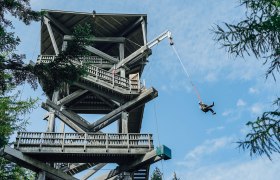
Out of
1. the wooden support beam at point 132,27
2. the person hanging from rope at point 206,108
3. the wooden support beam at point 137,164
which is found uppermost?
the wooden support beam at point 132,27

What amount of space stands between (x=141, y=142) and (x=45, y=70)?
758 centimetres

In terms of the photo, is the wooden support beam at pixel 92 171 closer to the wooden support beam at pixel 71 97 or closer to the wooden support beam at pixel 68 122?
the wooden support beam at pixel 68 122

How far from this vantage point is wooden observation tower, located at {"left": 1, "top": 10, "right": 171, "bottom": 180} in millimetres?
17562

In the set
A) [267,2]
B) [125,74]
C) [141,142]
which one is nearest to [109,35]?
[125,74]

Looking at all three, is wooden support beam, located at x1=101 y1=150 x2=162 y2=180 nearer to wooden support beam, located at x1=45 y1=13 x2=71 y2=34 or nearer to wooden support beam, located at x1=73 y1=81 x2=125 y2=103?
wooden support beam, located at x1=73 y1=81 x2=125 y2=103

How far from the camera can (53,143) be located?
17.7 metres

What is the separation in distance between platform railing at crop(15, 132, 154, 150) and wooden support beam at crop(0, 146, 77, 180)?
519 millimetres

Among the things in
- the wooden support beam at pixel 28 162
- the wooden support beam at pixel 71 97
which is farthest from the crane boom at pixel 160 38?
the wooden support beam at pixel 28 162

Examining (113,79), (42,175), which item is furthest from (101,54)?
(42,175)

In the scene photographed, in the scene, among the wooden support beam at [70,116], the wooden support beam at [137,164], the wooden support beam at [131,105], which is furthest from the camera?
the wooden support beam at [70,116]

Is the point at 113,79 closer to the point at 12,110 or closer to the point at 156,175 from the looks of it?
the point at 12,110

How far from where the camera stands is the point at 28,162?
56.0 feet

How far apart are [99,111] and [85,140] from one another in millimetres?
6779

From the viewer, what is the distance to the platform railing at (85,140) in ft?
57.5
